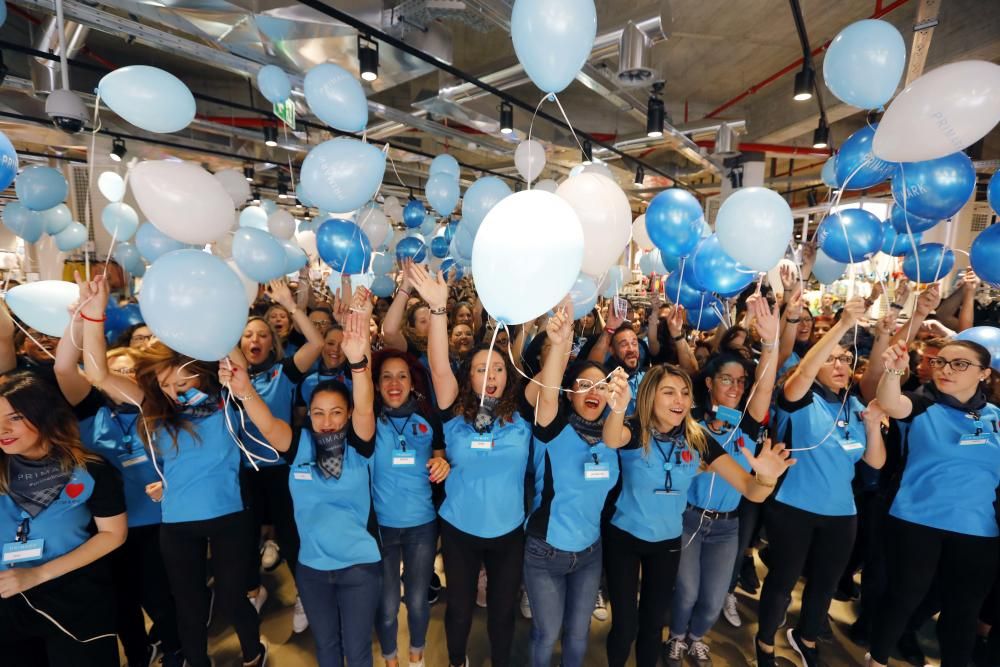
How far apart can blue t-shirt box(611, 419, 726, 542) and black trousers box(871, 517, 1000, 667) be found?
0.99 metres

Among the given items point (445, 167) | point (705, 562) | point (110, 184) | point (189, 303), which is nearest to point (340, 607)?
point (189, 303)

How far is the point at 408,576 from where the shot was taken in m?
1.96

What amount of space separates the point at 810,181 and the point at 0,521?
993 centimetres

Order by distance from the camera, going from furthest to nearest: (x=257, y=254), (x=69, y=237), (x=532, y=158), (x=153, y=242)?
1. (x=69, y=237)
2. (x=532, y=158)
3. (x=153, y=242)
4. (x=257, y=254)

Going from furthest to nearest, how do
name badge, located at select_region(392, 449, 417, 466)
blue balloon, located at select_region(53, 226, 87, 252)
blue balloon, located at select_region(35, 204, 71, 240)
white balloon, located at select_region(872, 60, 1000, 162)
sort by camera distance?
blue balloon, located at select_region(53, 226, 87, 252) → blue balloon, located at select_region(35, 204, 71, 240) → name badge, located at select_region(392, 449, 417, 466) → white balloon, located at select_region(872, 60, 1000, 162)

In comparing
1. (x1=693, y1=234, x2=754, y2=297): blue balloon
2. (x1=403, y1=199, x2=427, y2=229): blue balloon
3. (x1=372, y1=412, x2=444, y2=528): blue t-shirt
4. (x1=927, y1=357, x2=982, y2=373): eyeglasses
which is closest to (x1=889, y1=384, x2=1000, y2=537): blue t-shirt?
(x1=927, y1=357, x2=982, y2=373): eyeglasses

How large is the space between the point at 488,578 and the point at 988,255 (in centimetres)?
247

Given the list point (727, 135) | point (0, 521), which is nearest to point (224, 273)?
point (0, 521)

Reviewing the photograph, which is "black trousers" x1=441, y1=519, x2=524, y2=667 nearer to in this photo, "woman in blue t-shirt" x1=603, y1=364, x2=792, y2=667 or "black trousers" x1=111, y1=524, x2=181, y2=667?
"woman in blue t-shirt" x1=603, y1=364, x2=792, y2=667

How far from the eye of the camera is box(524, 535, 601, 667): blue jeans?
1.80 metres

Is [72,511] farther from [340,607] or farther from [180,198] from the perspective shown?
[180,198]

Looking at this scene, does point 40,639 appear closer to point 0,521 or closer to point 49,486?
point 0,521

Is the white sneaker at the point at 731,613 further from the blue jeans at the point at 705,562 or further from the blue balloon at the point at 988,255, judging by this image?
the blue balloon at the point at 988,255

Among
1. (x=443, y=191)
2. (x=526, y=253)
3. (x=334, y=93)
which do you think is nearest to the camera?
(x=526, y=253)
